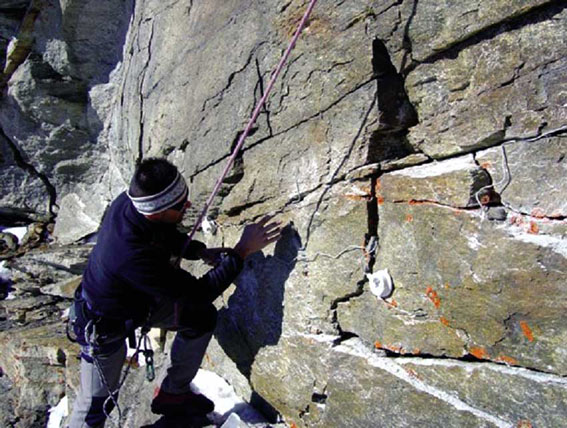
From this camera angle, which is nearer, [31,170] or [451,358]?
[451,358]

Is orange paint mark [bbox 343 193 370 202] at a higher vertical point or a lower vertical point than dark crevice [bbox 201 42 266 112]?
lower

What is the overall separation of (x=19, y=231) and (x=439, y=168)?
30.0 ft

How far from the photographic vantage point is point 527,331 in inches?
91.9

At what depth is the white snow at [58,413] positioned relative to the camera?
17.1 ft

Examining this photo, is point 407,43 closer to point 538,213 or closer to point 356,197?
point 356,197

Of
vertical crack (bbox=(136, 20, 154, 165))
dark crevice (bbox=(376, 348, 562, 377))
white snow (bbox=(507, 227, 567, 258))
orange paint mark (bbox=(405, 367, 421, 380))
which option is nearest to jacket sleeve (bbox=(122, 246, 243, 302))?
dark crevice (bbox=(376, 348, 562, 377))

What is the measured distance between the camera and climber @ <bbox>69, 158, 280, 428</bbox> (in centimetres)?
299

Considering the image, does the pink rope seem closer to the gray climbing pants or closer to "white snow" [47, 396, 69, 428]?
the gray climbing pants

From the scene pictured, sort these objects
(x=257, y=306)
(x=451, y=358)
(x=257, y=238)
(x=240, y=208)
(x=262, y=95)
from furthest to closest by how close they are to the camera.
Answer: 1. (x=240, y=208)
2. (x=257, y=306)
3. (x=262, y=95)
4. (x=257, y=238)
5. (x=451, y=358)

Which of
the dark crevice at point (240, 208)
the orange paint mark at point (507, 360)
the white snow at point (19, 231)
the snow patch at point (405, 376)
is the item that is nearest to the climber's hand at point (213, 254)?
the dark crevice at point (240, 208)

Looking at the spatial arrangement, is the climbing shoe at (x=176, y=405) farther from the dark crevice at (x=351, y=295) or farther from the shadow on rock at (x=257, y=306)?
the dark crevice at (x=351, y=295)

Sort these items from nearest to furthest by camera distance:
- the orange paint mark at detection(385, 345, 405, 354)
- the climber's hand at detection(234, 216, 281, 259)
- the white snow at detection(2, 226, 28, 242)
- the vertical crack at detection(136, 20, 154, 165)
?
1. the orange paint mark at detection(385, 345, 405, 354)
2. the climber's hand at detection(234, 216, 281, 259)
3. the vertical crack at detection(136, 20, 154, 165)
4. the white snow at detection(2, 226, 28, 242)

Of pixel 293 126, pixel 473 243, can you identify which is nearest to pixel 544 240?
pixel 473 243

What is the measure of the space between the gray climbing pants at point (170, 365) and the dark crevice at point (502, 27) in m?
2.20
